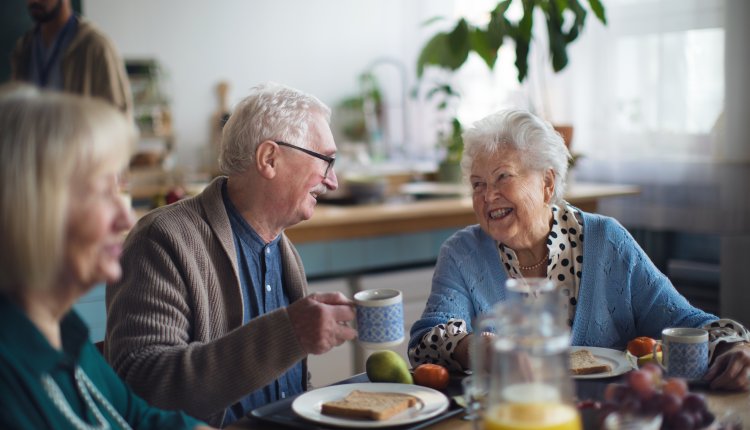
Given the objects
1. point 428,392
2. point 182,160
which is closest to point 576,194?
point 428,392

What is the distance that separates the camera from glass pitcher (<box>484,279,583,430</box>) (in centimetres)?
104

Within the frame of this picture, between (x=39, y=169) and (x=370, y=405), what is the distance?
0.68 metres

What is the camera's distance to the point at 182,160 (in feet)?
22.3

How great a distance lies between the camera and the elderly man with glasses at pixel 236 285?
62.9 inches

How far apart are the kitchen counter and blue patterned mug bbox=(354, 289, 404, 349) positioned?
1.60m

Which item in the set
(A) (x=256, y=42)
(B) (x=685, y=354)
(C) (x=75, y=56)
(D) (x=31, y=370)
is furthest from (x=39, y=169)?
(A) (x=256, y=42)

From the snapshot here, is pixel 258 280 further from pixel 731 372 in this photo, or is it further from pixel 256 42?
pixel 256 42

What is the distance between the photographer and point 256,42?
6938 millimetres

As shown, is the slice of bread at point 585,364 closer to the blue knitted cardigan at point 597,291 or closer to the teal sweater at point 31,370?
the blue knitted cardigan at point 597,291

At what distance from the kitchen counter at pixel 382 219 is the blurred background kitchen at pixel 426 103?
4 cm

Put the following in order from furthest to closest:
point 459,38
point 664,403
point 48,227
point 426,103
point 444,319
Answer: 1. point 426,103
2. point 459,38
3. point 444,319
4. point 664,403
5. point 48,227

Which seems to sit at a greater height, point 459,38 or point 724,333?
point 459,38

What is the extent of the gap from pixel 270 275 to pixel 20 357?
90cm

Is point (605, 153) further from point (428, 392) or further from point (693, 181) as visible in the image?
point (428, 392)
